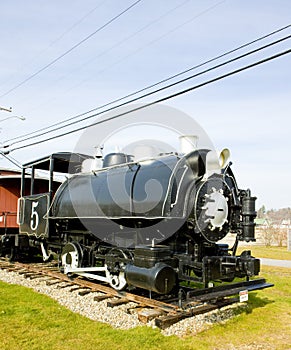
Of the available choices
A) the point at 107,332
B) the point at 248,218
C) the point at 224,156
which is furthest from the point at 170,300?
the point at 224,156

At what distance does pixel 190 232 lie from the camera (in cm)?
705

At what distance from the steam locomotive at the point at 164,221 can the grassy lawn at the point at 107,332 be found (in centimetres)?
84

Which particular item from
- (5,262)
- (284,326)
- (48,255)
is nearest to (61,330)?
(284,326)

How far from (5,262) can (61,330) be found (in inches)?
296

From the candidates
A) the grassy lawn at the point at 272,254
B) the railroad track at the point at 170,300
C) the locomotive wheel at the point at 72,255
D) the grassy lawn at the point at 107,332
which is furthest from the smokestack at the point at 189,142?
the grassy lawn at the point at 272,254

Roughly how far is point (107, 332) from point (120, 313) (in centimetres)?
97

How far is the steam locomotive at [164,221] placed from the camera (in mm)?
6672

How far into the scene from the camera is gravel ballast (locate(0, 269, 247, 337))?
19.8 feet

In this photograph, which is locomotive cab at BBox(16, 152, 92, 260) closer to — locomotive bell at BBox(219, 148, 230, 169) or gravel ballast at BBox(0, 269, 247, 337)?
gravel ballast at BBox(0, 269, 247, 337)

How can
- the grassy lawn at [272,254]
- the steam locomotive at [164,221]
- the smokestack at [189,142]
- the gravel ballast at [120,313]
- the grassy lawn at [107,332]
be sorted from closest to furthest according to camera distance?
the grassy lawn at [107,332] < the gravel ballast at [120,313] < the steam locomotive at [164,221] < the smokestack at [189,142] < the grassy lawn at [272,254]

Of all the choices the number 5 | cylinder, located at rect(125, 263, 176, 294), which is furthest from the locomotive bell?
the number 5

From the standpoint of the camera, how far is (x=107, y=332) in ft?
18.8

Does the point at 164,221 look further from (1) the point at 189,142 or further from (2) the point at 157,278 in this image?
(1) the point at 189,142

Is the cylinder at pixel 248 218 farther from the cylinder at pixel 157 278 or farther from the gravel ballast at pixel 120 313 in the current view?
the cylinder at pixel 157 278
